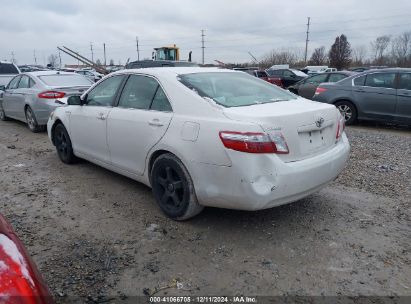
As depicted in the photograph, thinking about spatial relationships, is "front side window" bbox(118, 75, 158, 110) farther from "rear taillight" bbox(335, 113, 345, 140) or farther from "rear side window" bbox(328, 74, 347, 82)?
"rear side window" bbox(328, 74, 347, 82)

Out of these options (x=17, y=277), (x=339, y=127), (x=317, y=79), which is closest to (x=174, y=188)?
(x=339, y=127)

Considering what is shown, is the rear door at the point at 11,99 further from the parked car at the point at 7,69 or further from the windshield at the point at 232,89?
the windshield at the point at 232,89

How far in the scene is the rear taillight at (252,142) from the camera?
3.02 m

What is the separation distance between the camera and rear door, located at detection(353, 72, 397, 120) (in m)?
8.85

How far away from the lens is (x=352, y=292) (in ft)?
8.87

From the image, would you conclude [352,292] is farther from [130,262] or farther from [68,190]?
[68,190]

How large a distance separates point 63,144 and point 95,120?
4.44ft

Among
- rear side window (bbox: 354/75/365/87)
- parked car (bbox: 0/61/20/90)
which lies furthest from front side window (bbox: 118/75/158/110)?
parked car (bbox: 0/61/20/90)

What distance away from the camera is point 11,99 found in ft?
31.3

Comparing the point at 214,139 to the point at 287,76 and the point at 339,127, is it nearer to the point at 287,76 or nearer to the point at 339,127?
the point at 339,127

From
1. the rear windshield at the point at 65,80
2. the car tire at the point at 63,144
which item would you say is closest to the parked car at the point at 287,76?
the rear windshield at the point at 65,80

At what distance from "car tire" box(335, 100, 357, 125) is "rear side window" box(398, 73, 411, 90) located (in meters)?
1.15

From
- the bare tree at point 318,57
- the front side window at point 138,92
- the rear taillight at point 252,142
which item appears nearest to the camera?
the rear taillight at point 252,142

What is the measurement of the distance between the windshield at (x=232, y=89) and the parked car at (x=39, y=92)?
4906mm
